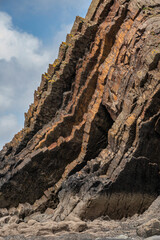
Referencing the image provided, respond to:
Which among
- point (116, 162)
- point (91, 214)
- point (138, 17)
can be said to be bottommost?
point (91, 214)

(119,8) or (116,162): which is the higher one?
(119,8)

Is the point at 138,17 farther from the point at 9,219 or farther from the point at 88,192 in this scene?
the point at 9,219

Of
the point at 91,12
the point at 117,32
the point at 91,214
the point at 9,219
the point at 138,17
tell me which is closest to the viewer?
the point at 91,214

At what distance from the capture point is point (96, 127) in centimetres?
3306

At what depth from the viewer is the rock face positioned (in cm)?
2680

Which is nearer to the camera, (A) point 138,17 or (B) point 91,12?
(A) point 138,17

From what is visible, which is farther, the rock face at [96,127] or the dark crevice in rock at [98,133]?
the dark crevice in rock at [98,133]

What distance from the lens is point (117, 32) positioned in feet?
115

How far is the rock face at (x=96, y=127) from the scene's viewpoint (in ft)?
87.9

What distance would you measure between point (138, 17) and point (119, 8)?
→ 4.01 meters

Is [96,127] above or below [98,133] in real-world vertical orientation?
above

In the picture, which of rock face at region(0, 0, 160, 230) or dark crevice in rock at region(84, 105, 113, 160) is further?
dark crevice in rock at region(84, 105, 113, 160)

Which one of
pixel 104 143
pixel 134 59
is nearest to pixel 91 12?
pixel 134 59

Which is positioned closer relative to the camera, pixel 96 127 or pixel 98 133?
pixel 96 127
